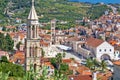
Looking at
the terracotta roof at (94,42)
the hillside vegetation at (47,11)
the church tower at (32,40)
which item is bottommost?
the hillside vegetation at (47,11)

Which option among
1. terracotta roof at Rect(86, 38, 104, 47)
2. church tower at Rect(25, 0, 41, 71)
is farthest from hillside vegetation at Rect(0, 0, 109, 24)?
church tower at Rect(25, 0, 41, 71)

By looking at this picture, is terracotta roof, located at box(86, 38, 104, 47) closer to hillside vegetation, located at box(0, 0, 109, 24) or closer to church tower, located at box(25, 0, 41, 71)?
church tower, located at box(25, 0, 41, 71)

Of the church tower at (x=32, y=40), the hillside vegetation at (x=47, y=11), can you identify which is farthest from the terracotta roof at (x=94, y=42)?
the hillside vegetation at (x=47, y=11)

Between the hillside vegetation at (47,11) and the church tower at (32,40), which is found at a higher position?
the church tower at (32,40)

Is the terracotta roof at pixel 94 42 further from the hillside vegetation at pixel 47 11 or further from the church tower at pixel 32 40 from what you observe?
the hillside vegetation at pixel 47 11

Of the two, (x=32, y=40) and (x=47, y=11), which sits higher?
(x=32, y=40)

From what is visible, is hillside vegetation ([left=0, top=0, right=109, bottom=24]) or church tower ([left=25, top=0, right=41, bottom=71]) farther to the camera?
hillside vegetation ([left=0, top=0, right=109, bottom=24])

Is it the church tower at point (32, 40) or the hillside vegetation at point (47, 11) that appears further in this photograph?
the hillside vegetation at point (47, 11)

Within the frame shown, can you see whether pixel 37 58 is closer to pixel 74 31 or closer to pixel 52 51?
pixel 52 51

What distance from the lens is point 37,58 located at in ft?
83.3

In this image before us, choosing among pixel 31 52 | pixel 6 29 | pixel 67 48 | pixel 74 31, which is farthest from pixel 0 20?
pixel 31 52

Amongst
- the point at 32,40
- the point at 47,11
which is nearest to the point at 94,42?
the point at 32,40

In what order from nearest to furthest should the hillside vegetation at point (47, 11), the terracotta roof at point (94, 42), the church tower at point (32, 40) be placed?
the church tower at point (32, 40) → the terracotta roof at point (94, 42) → the hillside vegetation at point (47, 11)

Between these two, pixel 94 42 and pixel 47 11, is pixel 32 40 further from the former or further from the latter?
pixel 47 11
